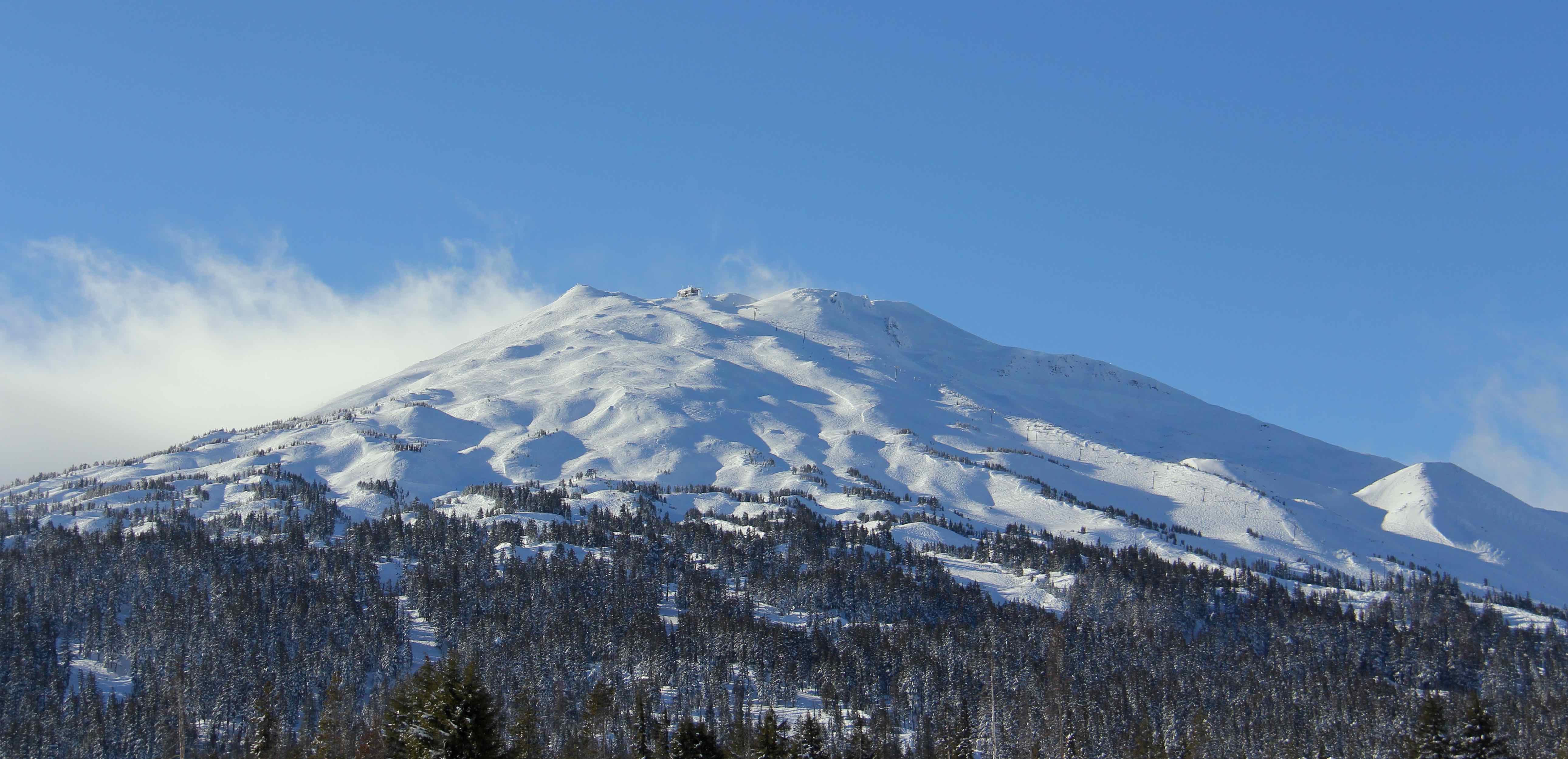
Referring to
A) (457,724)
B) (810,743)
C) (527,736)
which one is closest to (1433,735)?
(810,743)

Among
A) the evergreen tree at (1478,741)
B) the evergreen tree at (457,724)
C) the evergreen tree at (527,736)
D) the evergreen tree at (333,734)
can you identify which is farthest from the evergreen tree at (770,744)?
the evergreen tree at (1478,741)

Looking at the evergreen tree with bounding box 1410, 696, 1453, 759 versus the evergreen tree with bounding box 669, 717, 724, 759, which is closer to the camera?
the evergreen tree with bounding box 1410, 696, 1453, 759

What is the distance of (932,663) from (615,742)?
6583 cm

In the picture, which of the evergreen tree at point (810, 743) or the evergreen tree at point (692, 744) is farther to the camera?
the evergreen tree at point (810, 743)

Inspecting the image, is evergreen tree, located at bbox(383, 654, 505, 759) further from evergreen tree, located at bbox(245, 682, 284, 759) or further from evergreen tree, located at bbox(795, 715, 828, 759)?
evergreen tree, located at bbox(245, 682, 284, 759)

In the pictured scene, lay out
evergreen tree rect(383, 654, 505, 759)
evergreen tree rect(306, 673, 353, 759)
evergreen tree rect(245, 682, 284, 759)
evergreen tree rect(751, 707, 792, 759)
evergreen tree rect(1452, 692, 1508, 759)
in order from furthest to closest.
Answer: evergreen tree rect(245, 682, 284, 759)
evergreen tree rect(306, 673, 353, 759)
evergreen tree rect(751, 707, 792, 759)
evergreen tree rect(1452, 692, 1508, 759)
evergreen tree rect(383, 654, 505, 759)

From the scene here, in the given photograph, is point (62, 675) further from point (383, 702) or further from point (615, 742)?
point (615, 742)

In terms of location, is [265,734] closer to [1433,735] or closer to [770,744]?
[770,744]

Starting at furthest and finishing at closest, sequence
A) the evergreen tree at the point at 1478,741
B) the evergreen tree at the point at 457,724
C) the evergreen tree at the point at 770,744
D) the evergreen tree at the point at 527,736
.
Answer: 1. the evergreen tree at the point at 770,744
2. the evergreen tree at the point at 527,736
3. the evergreen tree at the point at 1478,741
4. the evergreen tree at the point at 457,724

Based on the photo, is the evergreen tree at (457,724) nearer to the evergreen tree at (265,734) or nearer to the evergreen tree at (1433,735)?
the evergreen tree at (265,734)

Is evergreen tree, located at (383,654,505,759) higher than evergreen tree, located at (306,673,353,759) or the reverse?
higher

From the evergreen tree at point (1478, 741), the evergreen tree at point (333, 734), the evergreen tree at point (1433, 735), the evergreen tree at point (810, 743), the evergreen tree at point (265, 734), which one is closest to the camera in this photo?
the evergreen tree at point (1478, 741)

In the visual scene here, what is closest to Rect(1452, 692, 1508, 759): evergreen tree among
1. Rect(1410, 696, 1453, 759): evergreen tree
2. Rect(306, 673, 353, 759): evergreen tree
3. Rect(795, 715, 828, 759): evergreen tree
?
Rect(1410, 696, 1453, 759): evergreen tree

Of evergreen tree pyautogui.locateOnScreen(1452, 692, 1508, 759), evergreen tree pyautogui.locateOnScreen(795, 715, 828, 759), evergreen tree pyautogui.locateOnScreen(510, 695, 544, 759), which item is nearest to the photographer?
evergreen tree pyautogui.locateOnScreen(1452, 692, 1508, 759)
